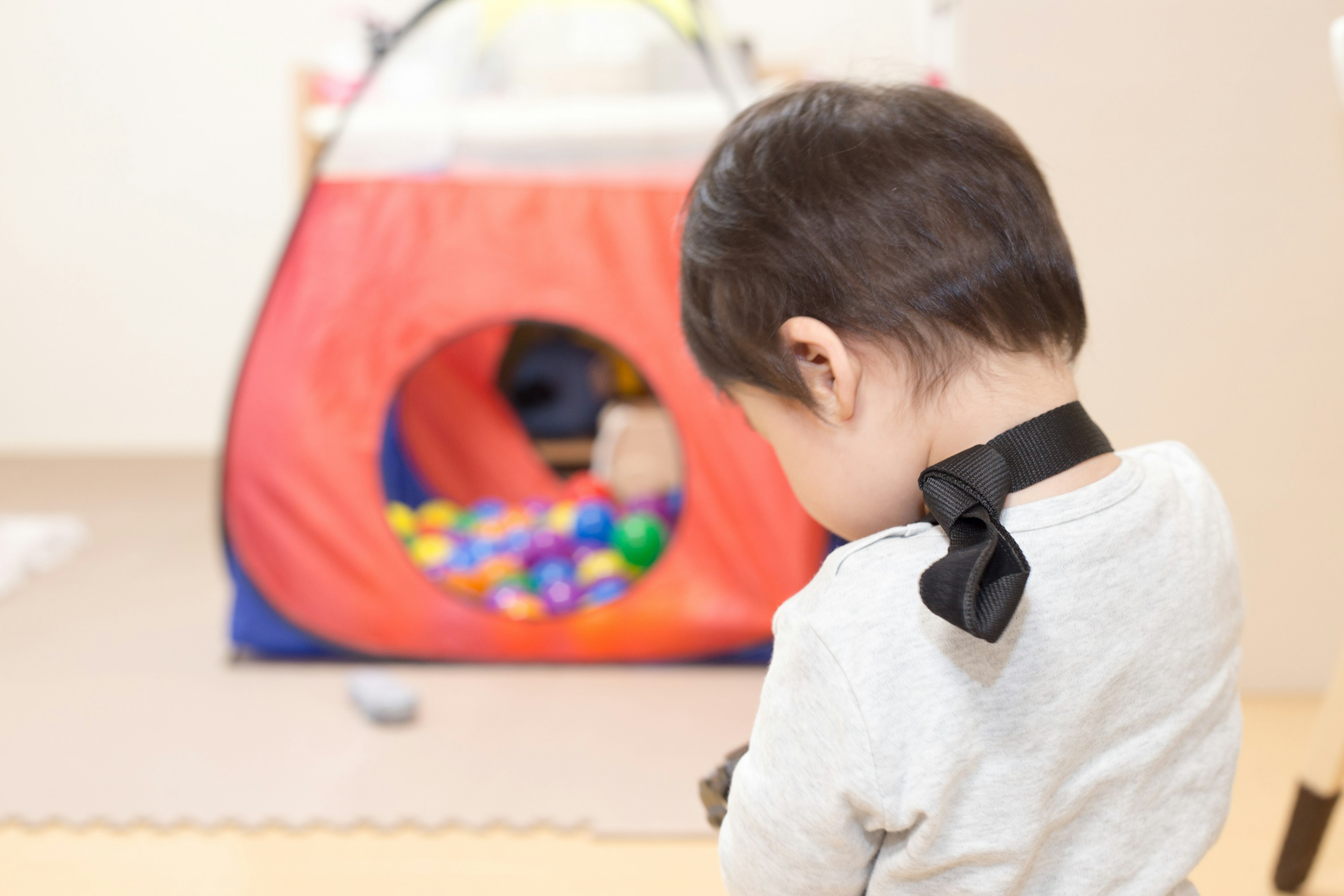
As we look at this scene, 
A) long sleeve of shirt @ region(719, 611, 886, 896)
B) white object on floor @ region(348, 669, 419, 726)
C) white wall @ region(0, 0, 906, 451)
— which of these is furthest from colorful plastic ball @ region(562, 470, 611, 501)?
long sleeve of shirt @ region(719, 611, 886, 896)

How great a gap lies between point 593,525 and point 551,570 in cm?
12

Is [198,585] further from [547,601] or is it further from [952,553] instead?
[952,553]

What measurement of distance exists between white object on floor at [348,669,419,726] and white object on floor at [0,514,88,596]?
31.3 inches

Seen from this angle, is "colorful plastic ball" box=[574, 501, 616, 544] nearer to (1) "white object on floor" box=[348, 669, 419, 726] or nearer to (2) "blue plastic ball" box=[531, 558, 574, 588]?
(2) "blue plastic ball" box=[531, 558, 574, 588]

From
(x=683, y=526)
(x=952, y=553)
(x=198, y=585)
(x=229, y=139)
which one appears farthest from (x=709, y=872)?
(x=229, y=139)

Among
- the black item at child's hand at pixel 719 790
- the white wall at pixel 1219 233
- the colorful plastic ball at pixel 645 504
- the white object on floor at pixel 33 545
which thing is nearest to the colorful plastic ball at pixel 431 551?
the colorful plastic ball at pixel 645 504

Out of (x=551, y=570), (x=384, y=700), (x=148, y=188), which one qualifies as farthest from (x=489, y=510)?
(x=148, y=188)

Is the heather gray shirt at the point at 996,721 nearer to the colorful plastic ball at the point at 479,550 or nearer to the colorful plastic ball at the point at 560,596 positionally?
the colorful plastic ball at the point at 560,596

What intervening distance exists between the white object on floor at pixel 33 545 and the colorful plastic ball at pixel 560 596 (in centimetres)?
89

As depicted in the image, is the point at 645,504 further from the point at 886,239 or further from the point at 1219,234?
the point at 886,239

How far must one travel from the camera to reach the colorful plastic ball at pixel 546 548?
1706mm

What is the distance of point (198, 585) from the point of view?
1.82 meters

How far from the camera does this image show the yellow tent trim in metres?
1.48

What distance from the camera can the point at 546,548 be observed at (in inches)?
67.3
